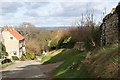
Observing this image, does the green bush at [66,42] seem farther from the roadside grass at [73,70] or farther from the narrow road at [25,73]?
the roadside grass at [73,70]

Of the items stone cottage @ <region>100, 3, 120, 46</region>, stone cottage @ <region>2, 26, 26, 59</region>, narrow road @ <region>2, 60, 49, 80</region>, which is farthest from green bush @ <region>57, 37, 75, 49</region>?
stone cottage @ <region>2, 26, 26, 59</region>

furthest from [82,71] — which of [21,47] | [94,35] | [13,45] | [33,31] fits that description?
[33,31]

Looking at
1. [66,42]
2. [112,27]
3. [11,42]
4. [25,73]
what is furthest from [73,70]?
[11,42]

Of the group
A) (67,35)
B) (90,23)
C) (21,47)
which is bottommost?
(21,47)

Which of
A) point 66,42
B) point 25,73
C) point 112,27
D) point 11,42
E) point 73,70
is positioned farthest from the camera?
point 11,42

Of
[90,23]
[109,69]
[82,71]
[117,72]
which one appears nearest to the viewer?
[117,72]

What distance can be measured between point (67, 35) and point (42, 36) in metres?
41.4

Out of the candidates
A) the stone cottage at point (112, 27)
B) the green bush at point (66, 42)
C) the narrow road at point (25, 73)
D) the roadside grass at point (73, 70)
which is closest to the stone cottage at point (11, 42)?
the green bush at point (66, 42)

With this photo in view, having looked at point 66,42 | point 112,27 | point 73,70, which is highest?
point 112,27

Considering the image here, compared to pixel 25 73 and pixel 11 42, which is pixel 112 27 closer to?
pixel 25 73

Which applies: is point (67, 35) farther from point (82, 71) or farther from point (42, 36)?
point (42, 36)

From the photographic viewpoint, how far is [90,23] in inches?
1113

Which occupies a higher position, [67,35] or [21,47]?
[67,35]

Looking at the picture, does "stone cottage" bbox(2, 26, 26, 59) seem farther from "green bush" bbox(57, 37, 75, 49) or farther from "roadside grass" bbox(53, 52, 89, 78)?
"roadside grass" bbox(53, 52, 89, 78)
